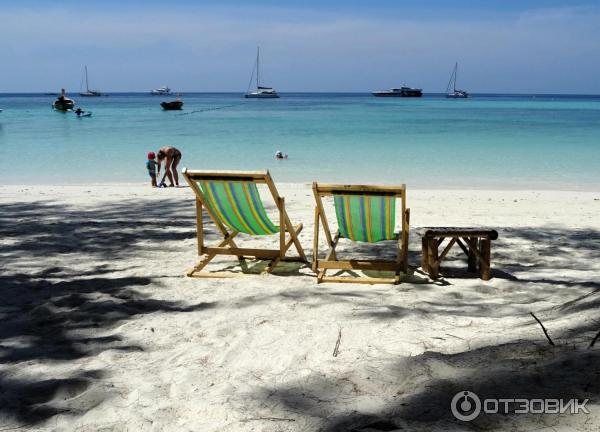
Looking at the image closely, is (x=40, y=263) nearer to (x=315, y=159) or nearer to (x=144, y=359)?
(x=144, y=359)

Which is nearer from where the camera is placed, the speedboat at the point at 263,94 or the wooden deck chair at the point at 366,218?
the wooden deck chair at the point at 366,218

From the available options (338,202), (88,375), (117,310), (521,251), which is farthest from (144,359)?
(521,251)

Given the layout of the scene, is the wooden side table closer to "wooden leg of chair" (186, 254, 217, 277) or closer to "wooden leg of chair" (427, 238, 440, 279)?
"wooden leg of chair" (427, 238, 440, 279)

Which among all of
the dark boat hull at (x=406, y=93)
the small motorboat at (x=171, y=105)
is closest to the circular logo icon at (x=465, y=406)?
the small motorboat at (x=171, y=105)

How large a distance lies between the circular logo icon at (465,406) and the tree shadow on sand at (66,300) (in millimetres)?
1721

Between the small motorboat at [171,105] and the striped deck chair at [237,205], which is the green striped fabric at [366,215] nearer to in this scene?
the striped deck chair at [237,205]

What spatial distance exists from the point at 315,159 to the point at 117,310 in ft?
48.9

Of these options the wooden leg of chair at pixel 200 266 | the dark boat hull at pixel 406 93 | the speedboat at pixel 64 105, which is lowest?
the wooden leg of chair at pixel 200 266

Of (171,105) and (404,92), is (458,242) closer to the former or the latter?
(171,105)

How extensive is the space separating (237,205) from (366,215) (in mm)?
1189

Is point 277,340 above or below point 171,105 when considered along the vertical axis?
below

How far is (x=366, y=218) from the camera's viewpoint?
4.83 m
